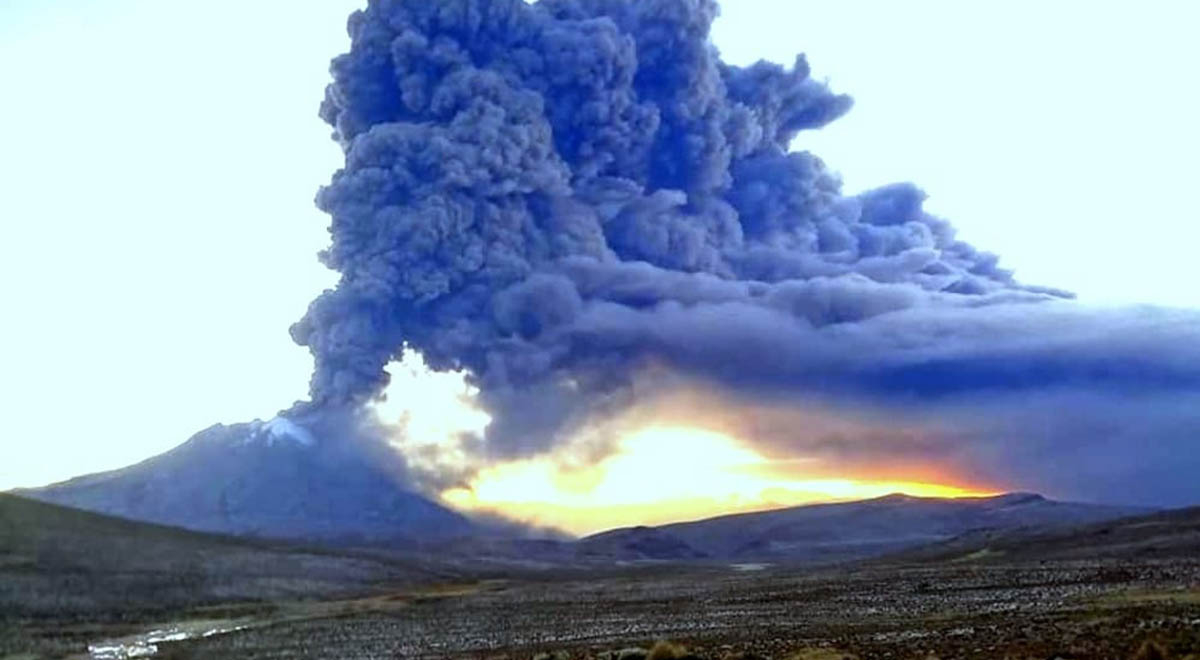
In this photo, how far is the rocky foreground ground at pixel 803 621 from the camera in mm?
29328

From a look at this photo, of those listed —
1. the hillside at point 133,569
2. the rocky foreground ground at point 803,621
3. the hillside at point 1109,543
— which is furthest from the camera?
the hillside at point 1109,543

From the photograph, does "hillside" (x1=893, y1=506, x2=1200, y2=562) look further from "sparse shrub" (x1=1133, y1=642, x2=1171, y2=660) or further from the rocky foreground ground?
"sparse shrub" (x1=1133, y1=642, x2=1171, y2=660)

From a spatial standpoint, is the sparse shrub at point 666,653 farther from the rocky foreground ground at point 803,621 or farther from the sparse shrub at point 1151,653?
the sparse shrub at point 1151,653

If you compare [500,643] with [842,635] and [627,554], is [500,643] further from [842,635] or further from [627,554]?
[627,554]

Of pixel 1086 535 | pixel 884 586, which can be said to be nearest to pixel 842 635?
pixel 884 586

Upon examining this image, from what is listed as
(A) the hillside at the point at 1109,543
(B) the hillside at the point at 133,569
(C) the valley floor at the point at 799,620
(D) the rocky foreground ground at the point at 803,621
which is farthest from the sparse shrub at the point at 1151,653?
(A) the hillside at the point at 1109,543

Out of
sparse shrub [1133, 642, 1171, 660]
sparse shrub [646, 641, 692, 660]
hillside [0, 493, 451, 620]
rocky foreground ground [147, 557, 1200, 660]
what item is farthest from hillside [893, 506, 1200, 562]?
sparse shrub [646, 641, 692, 660]

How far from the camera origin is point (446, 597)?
79.1m

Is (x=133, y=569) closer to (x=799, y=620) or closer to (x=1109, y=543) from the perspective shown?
(x=799, y=620)

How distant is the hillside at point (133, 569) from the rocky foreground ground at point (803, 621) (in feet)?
25.4

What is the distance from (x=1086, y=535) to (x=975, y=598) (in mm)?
62079

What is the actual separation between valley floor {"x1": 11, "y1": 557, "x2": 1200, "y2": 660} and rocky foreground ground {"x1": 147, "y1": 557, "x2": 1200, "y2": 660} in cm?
9

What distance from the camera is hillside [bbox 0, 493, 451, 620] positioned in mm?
66312

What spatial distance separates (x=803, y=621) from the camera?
43.5 meters
